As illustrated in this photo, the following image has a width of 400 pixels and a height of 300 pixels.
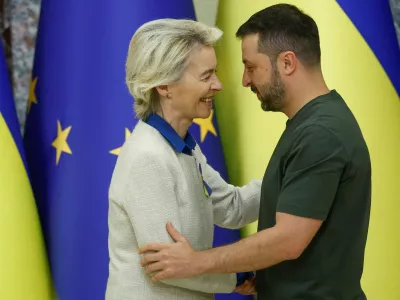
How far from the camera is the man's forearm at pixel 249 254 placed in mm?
945

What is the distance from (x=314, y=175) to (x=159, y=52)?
33 centimetres

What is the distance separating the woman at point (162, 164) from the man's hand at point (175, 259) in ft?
0.06

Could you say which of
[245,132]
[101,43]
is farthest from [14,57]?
[245,132]

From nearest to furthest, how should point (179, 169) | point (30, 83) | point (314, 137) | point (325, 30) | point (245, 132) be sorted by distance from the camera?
point (314, 137)
point (179, 169)
point (325, 30)
point (245, 132)
point (30, 83)

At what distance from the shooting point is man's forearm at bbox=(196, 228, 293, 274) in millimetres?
945

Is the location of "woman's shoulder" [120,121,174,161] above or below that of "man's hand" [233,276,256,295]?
above

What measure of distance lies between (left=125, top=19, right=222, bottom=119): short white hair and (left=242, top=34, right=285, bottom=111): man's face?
8cm

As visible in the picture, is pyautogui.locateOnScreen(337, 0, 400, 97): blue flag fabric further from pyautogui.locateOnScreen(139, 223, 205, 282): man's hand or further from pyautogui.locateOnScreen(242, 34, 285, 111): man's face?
pyautogui.locateOnScreen(139, 223, 205, 282): man's hand

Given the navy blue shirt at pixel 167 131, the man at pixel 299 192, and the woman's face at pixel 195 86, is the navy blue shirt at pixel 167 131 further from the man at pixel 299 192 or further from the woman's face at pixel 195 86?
the man at pixel 299 192

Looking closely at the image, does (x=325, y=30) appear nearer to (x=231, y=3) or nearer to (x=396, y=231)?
(x=231, y=3)

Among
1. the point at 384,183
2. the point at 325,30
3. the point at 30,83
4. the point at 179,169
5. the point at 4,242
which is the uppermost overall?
the point at 325,30

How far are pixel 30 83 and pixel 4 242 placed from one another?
426mm

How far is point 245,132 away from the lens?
1.53 m

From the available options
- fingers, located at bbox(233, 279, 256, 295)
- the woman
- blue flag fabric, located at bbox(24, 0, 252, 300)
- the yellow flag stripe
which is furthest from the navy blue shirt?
the yellow flag stripe
